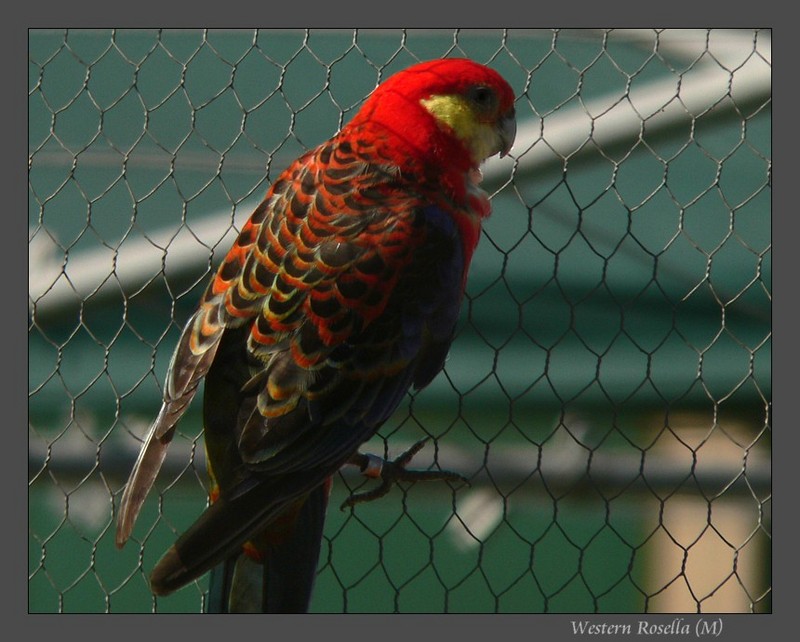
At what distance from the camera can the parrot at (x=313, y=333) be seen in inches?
53.4

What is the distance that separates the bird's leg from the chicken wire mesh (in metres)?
0.57

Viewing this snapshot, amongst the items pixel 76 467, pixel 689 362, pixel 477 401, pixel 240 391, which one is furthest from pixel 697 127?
Result: pixel 76 467

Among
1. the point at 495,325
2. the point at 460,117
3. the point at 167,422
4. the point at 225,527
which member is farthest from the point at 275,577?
the point at 495,325

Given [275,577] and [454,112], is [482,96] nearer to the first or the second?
[454,112]

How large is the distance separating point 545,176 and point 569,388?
80 cm

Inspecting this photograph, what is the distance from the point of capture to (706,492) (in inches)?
100

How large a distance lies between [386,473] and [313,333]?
14.1 inches

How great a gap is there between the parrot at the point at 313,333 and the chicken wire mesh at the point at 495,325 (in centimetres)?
59

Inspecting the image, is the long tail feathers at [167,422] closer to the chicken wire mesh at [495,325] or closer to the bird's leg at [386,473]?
the bird's leg at [386,473]

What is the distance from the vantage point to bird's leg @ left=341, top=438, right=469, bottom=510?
1608mm

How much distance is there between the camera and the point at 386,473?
5.35ft

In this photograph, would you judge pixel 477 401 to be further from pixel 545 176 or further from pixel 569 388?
pixel 545 176

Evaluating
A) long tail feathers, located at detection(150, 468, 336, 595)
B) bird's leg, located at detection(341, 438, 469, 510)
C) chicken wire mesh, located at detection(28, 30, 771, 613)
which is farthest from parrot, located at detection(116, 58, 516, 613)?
chicken wire mesh, located at detection(28, 30, 771, 613)

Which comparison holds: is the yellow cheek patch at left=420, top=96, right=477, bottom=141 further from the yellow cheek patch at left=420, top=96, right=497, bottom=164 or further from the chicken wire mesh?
the chicken wire mesh
